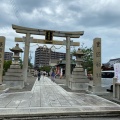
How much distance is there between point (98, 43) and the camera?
15117mm

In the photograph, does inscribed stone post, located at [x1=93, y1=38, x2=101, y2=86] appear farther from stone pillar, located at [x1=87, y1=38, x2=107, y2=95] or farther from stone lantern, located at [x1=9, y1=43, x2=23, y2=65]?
stone lantern, located at [x1=9, y1=43, x2=23, y2=65]

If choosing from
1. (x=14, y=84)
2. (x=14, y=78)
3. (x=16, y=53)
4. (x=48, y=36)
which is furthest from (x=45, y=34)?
(x=14, y=84)

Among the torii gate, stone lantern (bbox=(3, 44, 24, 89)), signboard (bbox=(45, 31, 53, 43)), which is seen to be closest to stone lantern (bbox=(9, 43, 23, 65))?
stone lantern (bbox=(3, 44, 24, 89))

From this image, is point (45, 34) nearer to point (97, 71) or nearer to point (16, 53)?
point (16, 53)

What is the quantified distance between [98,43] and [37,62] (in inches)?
3506

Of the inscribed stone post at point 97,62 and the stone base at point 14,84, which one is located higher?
the inscribed stone post at point 97,62

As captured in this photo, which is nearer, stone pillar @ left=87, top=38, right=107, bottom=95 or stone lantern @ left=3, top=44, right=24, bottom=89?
stone pillar @ left=87, top=38, right=107, bottom=95

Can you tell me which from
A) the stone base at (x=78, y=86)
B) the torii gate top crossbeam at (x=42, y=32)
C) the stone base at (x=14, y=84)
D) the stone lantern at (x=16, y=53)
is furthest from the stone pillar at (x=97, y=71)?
the stone lantern at (x=16, y=53)

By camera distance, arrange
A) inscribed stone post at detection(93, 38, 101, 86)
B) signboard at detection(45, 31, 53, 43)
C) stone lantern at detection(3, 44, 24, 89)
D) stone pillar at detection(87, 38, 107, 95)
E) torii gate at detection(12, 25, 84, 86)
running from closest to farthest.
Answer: stone pillar at detection(87, 38, 107, 95)
inscribed stone post at detection(93, 38, 101, 86)
stone lantern at detection(3, 44, 24, 89)
torii gate at detection(12, 25, 84, 86)
signboard at detection(45, 31, 53, 43)

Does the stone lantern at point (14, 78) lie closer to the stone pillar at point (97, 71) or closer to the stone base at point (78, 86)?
the stone base at point (78, 86)

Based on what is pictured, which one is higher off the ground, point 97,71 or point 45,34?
point 45,34

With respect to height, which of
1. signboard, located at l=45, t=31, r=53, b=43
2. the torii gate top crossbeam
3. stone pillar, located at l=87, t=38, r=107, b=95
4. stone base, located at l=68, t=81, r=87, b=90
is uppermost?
the torii gate top crossbeam

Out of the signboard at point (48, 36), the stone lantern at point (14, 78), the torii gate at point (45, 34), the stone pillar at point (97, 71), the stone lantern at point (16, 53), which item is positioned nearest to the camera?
the stone pillar at point (97, 71)

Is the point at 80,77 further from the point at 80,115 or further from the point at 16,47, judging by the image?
the point at 80,115
